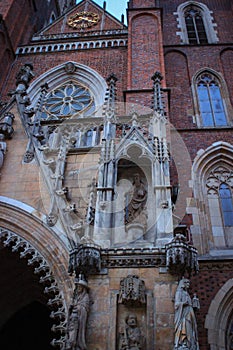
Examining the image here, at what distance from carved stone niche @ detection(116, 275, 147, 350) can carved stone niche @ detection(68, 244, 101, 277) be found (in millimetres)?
444

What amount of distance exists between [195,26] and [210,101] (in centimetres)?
533

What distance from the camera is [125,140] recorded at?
7691mm

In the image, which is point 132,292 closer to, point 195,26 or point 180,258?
point 180,258

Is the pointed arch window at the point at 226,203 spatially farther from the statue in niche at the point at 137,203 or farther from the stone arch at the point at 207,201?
the statue in niche at the point at 137,203

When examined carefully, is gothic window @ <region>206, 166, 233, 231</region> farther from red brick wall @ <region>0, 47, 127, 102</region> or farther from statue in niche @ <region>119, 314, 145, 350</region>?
red brick wall @ <region>0, 47, 127, 102</region>

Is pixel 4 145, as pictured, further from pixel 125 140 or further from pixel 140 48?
pixel 140 48

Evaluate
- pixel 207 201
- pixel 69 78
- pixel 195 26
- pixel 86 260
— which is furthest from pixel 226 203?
pixel 195 26

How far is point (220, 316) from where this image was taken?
7.58 metres

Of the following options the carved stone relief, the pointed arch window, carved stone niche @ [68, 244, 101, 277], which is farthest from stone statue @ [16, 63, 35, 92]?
carved stone niche @ [68, 244, 101, 277]

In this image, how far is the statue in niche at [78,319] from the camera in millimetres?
4941

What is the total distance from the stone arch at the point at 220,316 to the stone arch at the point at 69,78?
852 cm

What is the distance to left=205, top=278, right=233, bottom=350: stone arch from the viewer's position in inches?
285

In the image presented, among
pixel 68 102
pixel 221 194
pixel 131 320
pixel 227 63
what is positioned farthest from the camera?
pixel 227 63

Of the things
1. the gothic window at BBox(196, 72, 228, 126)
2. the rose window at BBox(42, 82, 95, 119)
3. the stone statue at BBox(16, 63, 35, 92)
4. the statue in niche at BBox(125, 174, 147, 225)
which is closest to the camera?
the statue in niche at BBox(125, 174, 147, 225)
